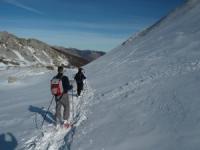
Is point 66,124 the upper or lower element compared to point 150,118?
lower

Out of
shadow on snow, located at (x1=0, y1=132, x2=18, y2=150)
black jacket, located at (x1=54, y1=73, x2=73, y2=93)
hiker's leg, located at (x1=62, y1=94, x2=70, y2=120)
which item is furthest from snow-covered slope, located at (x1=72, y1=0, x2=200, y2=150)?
shadow on snow, located at (x1=0, y1=132, x2=18, y2=150)

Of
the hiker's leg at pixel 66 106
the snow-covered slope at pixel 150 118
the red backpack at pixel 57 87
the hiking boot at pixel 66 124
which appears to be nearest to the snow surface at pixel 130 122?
the snow-covered slope at pixel 150 118

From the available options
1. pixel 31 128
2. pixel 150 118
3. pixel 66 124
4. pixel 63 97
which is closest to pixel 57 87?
pixel 63 97

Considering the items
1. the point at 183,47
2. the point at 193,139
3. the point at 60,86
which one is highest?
the point at 183,47

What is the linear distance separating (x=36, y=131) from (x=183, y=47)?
1684 cm

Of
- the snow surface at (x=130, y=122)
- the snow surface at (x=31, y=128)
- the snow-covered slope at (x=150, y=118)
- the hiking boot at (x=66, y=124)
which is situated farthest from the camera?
the hiking boot at (x=66, y=124)

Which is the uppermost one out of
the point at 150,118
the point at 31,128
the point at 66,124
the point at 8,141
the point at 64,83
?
the point at 64,83

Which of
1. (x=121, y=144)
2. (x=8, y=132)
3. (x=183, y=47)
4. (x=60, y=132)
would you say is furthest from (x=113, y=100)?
(x=183, y=47)

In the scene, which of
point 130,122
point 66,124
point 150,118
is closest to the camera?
point 150,118

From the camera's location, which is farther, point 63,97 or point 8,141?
point 63,97

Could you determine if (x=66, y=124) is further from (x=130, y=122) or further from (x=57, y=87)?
(x=130, y=122)

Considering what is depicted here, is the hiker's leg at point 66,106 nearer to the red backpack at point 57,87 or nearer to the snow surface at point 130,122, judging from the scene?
the red backpack at point 57,87

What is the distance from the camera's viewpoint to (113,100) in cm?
1455

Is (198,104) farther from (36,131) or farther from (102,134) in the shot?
(36,131)
